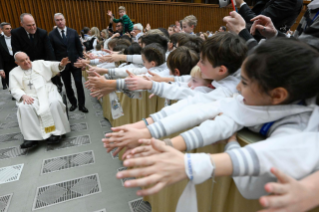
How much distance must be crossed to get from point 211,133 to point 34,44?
3.21 metres

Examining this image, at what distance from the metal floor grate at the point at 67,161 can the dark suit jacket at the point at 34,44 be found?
170 centimetres

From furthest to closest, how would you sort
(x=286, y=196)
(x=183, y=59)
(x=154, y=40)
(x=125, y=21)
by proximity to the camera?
1. (x=125, y=21)
2. (x=154, y=40)
3. (x=183, y=59)
4. (x=286, y=196)

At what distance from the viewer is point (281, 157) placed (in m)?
0.48

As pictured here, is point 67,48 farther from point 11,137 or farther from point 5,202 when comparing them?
point 5,202

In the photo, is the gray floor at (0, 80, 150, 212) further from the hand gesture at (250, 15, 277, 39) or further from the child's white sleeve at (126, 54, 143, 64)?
the hand gesture at (250, 15, 277, 39)

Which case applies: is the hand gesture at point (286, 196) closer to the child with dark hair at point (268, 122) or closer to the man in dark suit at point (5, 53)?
the child with dark hair at point (268, 122)

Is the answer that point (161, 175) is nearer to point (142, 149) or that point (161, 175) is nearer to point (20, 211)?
point (142, 149)

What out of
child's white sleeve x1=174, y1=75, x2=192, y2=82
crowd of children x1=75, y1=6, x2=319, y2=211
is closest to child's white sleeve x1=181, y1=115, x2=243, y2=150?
crowd of children x1=75, y1=6, x2=319, y2=211

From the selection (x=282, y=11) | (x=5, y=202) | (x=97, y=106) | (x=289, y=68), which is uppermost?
(x=282, y=11)

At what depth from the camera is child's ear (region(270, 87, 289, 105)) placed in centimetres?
57

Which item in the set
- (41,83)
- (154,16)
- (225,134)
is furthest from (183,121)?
(154,16)

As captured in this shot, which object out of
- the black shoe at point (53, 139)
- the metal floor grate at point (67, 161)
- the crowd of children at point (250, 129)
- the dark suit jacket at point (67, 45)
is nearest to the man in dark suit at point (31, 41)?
the dark suit jacket at point (67, 45)

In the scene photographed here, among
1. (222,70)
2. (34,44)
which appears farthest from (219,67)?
(34,44)

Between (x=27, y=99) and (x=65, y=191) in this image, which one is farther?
(x=27, y=99)
